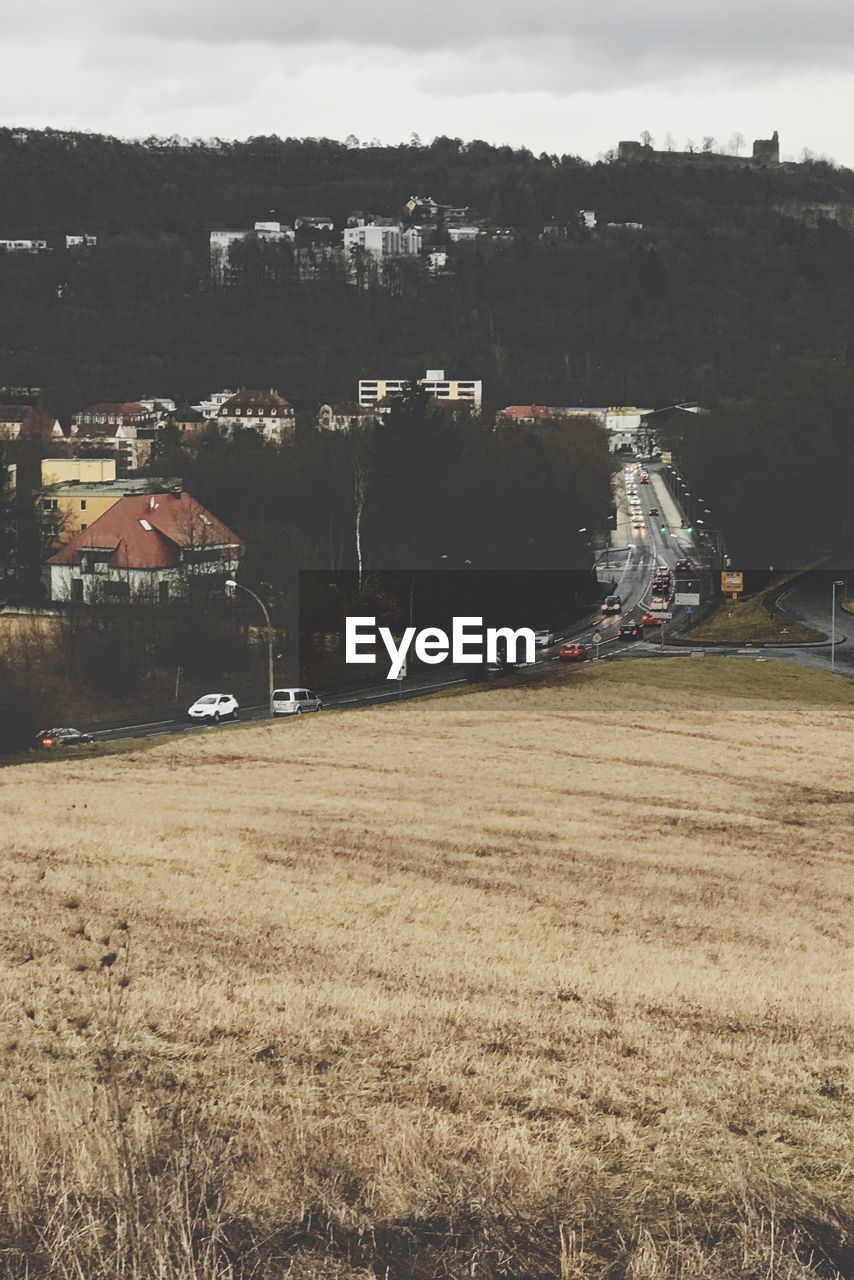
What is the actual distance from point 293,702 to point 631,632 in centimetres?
3221

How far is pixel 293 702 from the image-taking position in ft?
193

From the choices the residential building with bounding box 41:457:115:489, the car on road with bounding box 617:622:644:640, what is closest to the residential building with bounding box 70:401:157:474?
the residential building with bounding box 41:457:115:489

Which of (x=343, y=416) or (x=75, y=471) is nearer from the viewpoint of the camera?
(x=75, y=471)

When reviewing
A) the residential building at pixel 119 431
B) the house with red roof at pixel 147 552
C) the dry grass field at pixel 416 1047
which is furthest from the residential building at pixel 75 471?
the dry grass field at pixel 416 1047

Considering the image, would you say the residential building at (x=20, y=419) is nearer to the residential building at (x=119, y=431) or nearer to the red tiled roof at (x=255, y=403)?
the residential building at (x=119, y=431)

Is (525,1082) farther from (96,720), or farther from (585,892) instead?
(96,720)

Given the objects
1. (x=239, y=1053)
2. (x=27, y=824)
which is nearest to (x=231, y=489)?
(x=27, y=824)

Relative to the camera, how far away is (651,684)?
60.2m

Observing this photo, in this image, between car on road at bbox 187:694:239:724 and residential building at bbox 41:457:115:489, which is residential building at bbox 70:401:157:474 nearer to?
residential building at bbox 41:457:115:489

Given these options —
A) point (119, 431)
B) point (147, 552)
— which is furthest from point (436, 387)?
point (147, 552)

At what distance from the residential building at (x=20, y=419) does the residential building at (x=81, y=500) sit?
46.4 m

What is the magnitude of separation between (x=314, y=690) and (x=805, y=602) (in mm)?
36348

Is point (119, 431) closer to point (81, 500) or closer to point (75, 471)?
point (75, 471)

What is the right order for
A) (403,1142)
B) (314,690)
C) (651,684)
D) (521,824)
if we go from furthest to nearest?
1. (314,690)
2. (651,684)
3. (521,824)
4. (403,1142)
